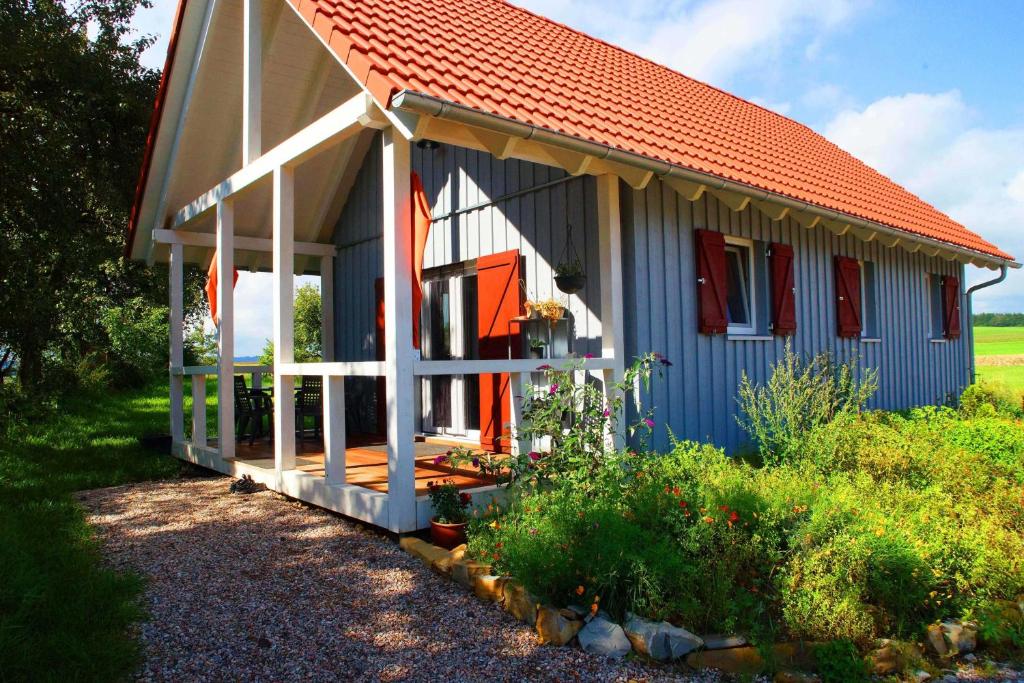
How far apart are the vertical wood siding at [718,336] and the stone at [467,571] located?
2750 millimetres

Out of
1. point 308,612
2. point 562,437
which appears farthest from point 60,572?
point 562,437

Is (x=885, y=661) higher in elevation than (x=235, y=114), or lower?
lower

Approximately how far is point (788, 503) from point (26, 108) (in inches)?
484

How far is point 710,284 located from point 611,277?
1541 mm

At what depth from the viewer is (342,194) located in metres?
10.2

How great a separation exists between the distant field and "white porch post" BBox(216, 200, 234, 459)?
1941 centimetres

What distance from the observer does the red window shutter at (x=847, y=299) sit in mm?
8975

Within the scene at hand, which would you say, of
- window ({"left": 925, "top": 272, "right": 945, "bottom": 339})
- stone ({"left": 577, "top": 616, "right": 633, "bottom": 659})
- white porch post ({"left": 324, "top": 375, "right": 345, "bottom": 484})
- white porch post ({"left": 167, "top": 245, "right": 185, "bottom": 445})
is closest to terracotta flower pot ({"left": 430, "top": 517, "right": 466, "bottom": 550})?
white porch post ({"left": 324, "top": 375, "right": 345, "bottom": 484})

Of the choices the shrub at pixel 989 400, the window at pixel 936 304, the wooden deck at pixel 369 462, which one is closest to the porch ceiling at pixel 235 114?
the wooden deck at pixel 369 462

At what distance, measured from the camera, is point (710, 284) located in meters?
7.04

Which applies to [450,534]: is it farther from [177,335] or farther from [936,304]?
[936,304]

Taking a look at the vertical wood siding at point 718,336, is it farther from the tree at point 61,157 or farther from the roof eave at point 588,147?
the tree at point 61,157

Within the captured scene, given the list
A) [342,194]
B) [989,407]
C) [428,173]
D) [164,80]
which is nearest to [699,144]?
[428,173]

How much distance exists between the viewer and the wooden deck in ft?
19.4
